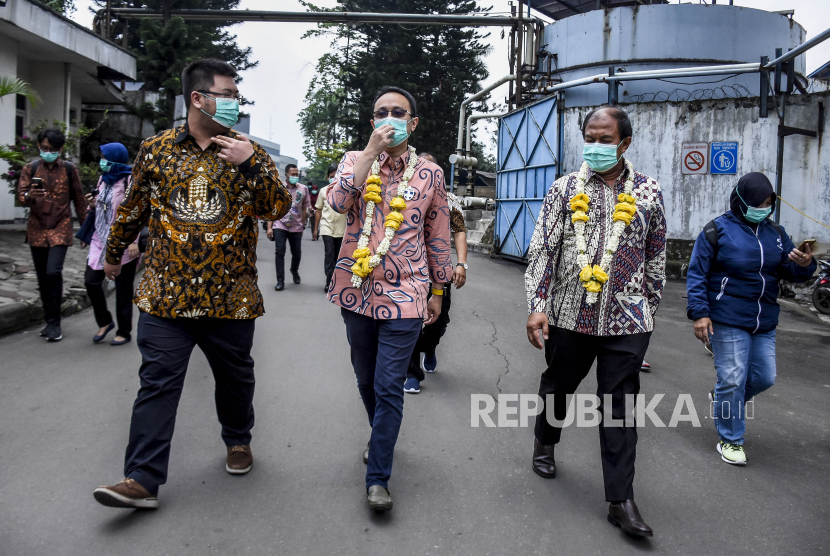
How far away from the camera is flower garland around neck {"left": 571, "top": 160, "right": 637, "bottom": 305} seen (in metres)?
3.29

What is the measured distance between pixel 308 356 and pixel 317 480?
9.10 feet

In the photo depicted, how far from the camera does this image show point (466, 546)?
9.57 feet

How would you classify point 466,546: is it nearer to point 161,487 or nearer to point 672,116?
point 161,487

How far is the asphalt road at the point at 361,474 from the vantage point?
296 centimetres

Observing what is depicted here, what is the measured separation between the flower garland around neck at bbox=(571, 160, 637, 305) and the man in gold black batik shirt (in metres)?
1.47

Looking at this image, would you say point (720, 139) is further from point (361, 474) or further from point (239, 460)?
point (239, 460)

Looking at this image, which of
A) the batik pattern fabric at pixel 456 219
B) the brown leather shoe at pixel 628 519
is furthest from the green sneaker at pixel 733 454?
the batik pattern fabric at pixel 456 219

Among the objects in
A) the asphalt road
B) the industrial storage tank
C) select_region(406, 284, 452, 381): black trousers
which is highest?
the industrial storage tank

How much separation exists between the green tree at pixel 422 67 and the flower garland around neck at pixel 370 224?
27356 mm

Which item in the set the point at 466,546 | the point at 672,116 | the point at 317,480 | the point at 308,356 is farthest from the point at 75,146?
the point at 466,546

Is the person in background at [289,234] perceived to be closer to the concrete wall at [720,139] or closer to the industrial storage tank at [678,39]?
the concrete wall at [720,139]

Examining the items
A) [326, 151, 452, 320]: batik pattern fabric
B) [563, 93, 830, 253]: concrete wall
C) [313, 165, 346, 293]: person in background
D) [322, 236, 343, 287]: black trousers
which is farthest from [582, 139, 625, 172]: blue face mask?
[563, 93, 830, 253]: concrete wall

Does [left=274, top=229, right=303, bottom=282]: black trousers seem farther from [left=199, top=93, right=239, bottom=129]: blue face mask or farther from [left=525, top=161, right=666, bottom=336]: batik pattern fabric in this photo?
[left=525, top=161, right=666, bottom=336]: batik pattern fabric

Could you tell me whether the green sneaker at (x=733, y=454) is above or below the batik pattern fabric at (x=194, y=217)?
below
